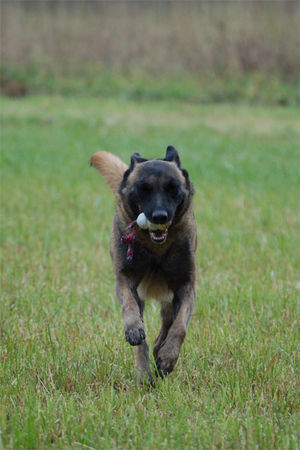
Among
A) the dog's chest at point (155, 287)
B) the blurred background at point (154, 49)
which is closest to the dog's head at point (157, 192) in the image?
the dog's chest at point (155, 287)

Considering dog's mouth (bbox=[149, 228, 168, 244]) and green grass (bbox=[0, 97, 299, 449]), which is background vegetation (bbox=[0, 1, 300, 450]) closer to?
green grass (bbox=[0, 97, 299, 449])

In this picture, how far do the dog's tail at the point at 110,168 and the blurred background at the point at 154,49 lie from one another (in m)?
16.1

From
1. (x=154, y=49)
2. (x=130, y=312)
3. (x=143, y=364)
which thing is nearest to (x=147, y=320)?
(x=143, y=364)

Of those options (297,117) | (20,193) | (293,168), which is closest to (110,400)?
(20,193)

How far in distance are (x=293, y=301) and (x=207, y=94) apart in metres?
16.7

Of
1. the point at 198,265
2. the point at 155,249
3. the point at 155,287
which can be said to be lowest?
the point at 198,265

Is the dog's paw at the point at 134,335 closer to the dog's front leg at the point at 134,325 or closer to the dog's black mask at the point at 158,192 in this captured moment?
the dog's front leg at the point at 134,325

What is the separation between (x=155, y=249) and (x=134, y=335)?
559 millimetres

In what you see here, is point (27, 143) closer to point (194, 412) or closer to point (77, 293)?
point (77, 293)

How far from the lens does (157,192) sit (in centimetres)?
361

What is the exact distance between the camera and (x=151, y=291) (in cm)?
402

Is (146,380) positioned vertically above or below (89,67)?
below

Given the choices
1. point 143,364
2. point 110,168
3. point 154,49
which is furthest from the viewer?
point 154,49

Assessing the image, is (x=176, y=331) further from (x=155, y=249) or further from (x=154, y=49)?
(x=154, y=49)
